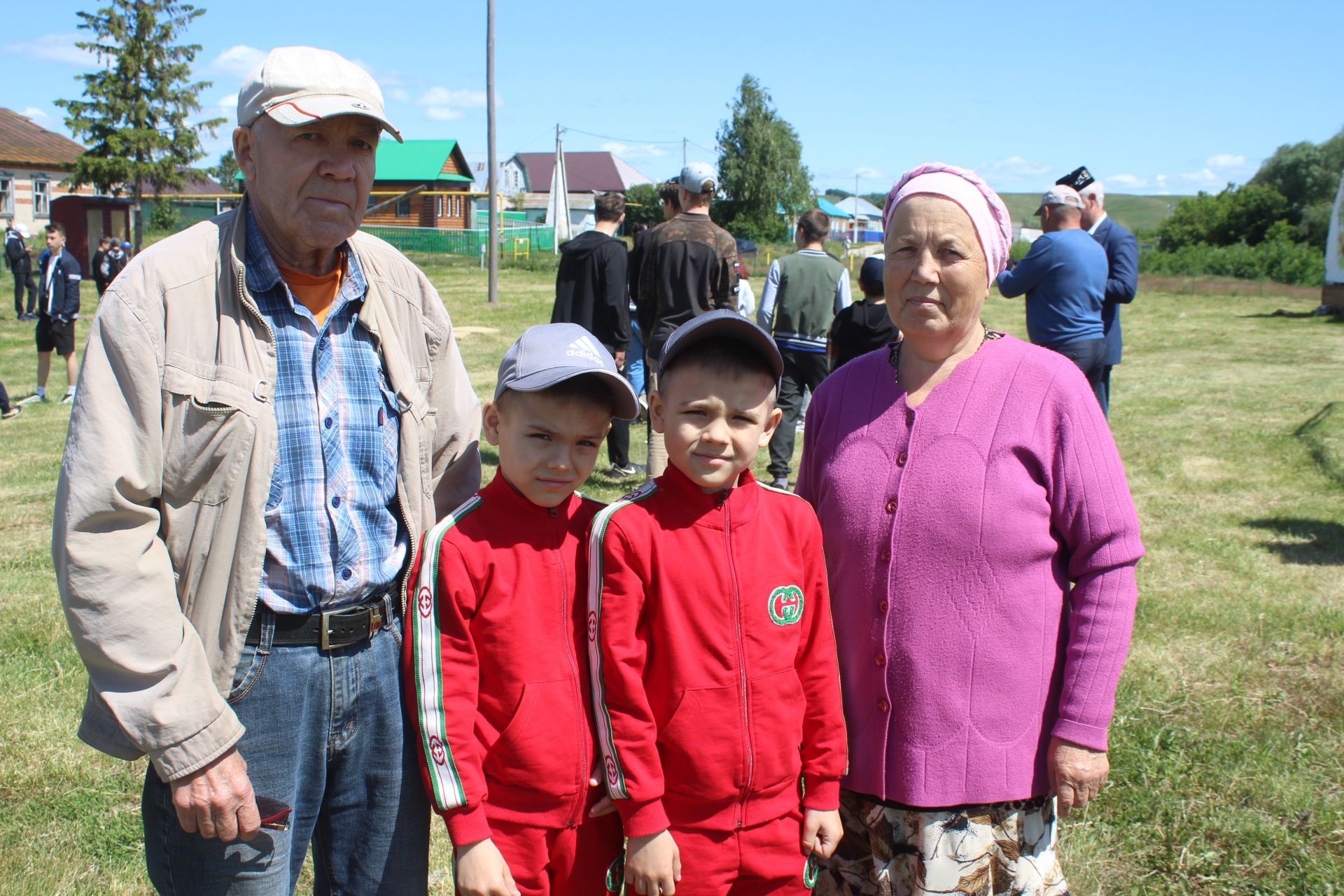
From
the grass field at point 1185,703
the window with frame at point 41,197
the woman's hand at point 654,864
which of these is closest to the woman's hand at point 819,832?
the woman's hand at point 654,864

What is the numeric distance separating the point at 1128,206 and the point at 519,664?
15609 cm

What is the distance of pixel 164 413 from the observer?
1.79m

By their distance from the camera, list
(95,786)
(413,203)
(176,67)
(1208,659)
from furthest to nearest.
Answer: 1. (413,203)
2. (176,67)
3. (1208,659)
4. (95,786)

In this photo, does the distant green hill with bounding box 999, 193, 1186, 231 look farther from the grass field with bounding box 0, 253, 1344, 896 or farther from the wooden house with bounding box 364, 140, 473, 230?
the grass field with bounding box 0, 253, 1344, 896

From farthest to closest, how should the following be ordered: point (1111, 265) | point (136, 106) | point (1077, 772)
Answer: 1. point (136, 106)
2. point (1111, 265)
3. point (1077, 772)

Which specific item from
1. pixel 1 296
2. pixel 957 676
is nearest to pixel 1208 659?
pixel 957 676

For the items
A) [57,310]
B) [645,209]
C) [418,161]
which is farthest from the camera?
[645,209]

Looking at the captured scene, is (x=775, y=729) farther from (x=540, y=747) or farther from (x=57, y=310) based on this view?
(x=57, y=310)

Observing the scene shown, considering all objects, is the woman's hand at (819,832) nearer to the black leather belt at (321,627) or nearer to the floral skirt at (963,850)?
the floral skirt at (963,850)

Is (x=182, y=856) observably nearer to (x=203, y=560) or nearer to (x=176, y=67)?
(x=203, y=560)

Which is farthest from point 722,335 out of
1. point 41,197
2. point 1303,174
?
point 1303,174

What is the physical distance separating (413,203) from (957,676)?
52.2m

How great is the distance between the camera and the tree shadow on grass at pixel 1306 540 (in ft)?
20.2

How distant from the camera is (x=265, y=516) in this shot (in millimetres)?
1855
